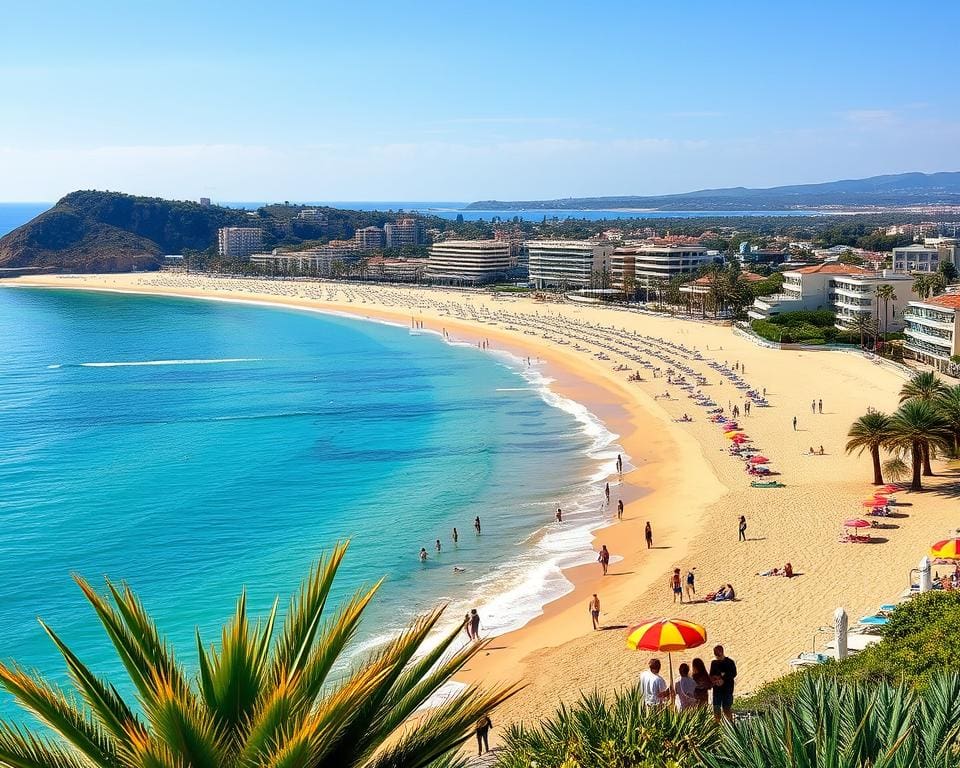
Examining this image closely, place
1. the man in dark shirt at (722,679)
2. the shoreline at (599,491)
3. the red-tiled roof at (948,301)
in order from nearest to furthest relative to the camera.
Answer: the man in dark shirt at (722,679), the shoreline at (599,491), the red-tiled roof at (948,301)

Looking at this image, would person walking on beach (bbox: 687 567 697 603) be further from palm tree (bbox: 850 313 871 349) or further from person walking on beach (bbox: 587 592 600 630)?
palm tree (bbox: 850 313 871 349)

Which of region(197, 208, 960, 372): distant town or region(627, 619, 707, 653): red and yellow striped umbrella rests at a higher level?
region(197, 208, 960, 372): distant town

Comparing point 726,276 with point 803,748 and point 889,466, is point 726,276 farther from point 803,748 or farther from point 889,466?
point 803,748

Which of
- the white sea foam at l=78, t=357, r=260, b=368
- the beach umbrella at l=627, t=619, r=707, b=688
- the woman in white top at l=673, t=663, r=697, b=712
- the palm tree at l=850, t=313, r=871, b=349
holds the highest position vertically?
the woman in white top at l=673, t=663, r=697, b=712

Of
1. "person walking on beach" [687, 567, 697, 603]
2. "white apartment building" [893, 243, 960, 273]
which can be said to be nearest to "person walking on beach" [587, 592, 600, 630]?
"person walking on beach" [687, 567, 697, 603]

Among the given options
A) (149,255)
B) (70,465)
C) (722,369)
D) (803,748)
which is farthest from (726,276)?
(149,255)

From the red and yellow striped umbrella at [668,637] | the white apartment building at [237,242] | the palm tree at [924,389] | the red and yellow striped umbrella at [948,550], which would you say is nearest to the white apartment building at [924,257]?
the palm tree at [924,389]

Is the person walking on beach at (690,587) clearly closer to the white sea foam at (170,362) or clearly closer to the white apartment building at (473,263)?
the white sea foam at (170,362)

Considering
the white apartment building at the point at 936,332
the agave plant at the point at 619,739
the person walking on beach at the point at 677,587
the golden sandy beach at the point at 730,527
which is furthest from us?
the white apartment building at the point at 936,332
